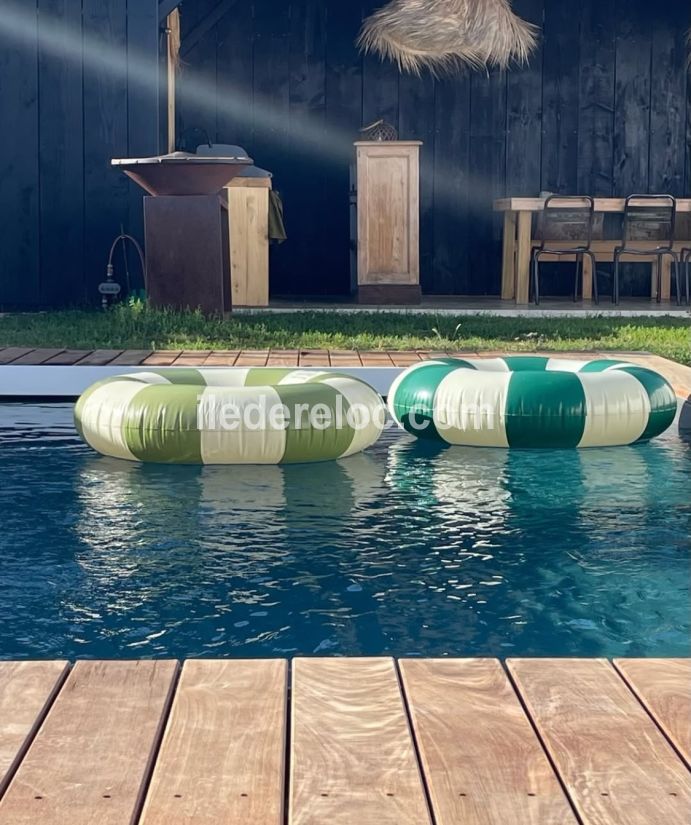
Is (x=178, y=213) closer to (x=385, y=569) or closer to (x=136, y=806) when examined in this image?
(x=385, y=569)

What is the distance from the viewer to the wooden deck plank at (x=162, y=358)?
19.3 ft

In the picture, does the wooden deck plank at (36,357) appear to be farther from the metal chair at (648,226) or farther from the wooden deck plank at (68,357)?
the metal chair at (648,226)

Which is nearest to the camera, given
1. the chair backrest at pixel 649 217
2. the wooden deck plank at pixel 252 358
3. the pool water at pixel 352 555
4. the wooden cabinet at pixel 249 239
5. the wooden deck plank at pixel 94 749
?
the wooden deck plank at pixel 94 749

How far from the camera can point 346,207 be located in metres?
11.0

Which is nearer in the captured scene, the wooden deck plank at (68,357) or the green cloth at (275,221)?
the wooden deck plank at (68,357)

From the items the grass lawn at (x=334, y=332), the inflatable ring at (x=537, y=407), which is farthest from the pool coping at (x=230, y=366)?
the inflatable ring at (x=537, y=407)

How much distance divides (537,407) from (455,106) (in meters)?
6.80

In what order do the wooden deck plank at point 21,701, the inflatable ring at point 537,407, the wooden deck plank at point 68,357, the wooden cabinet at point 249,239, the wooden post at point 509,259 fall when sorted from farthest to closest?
the wooden post at point 509,259 < the wooden cabinet at point 249,239 < the wooden deck plank at point 68,357 < the inflatable ring at point 537,407 < the wooden deck plank at point 21,701

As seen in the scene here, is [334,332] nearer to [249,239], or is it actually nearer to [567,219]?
[249,239]

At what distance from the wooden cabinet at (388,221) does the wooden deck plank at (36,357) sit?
3.54m

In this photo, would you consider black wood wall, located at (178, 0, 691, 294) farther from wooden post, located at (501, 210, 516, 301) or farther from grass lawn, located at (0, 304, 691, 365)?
grass lawn, located at (0, 304, 691, 365)

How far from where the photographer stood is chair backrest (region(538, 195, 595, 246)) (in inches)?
375

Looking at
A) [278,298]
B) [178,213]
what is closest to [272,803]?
[178,213]

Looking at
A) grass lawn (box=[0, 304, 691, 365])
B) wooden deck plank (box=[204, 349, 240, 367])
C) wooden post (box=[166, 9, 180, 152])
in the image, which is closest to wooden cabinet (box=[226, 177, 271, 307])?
grass lawn (box=[0, 304, 691, 365])
